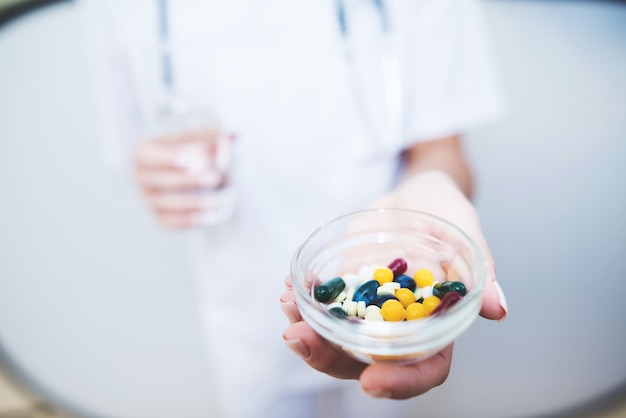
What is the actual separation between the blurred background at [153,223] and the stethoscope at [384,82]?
0.41 m

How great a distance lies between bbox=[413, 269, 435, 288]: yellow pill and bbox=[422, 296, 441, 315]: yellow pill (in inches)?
1.1

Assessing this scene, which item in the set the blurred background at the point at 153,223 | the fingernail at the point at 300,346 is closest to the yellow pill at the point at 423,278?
the fingernail at the point at 300,346

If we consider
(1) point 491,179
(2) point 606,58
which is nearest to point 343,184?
(1) point 491,179

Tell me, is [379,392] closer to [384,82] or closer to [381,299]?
[381,299]

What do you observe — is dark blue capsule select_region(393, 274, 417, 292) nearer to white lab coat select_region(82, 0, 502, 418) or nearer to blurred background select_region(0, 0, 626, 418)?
white lab coat select_region(82, 0, 502, 418)

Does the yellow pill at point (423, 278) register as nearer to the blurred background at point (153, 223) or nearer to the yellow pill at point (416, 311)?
the yellow pill at point (416, 311)

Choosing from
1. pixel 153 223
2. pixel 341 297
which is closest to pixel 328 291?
pixel 341 297

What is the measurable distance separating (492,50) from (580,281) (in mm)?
469

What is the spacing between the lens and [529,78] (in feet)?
3.39

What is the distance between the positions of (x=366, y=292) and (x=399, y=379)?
0.07 metres

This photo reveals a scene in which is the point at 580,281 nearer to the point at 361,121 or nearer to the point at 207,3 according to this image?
the point at 361,121

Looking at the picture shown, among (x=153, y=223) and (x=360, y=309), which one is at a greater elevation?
(x=360, y=309)

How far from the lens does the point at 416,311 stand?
33 centimetres

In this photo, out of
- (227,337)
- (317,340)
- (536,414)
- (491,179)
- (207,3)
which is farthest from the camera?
(491,179)
